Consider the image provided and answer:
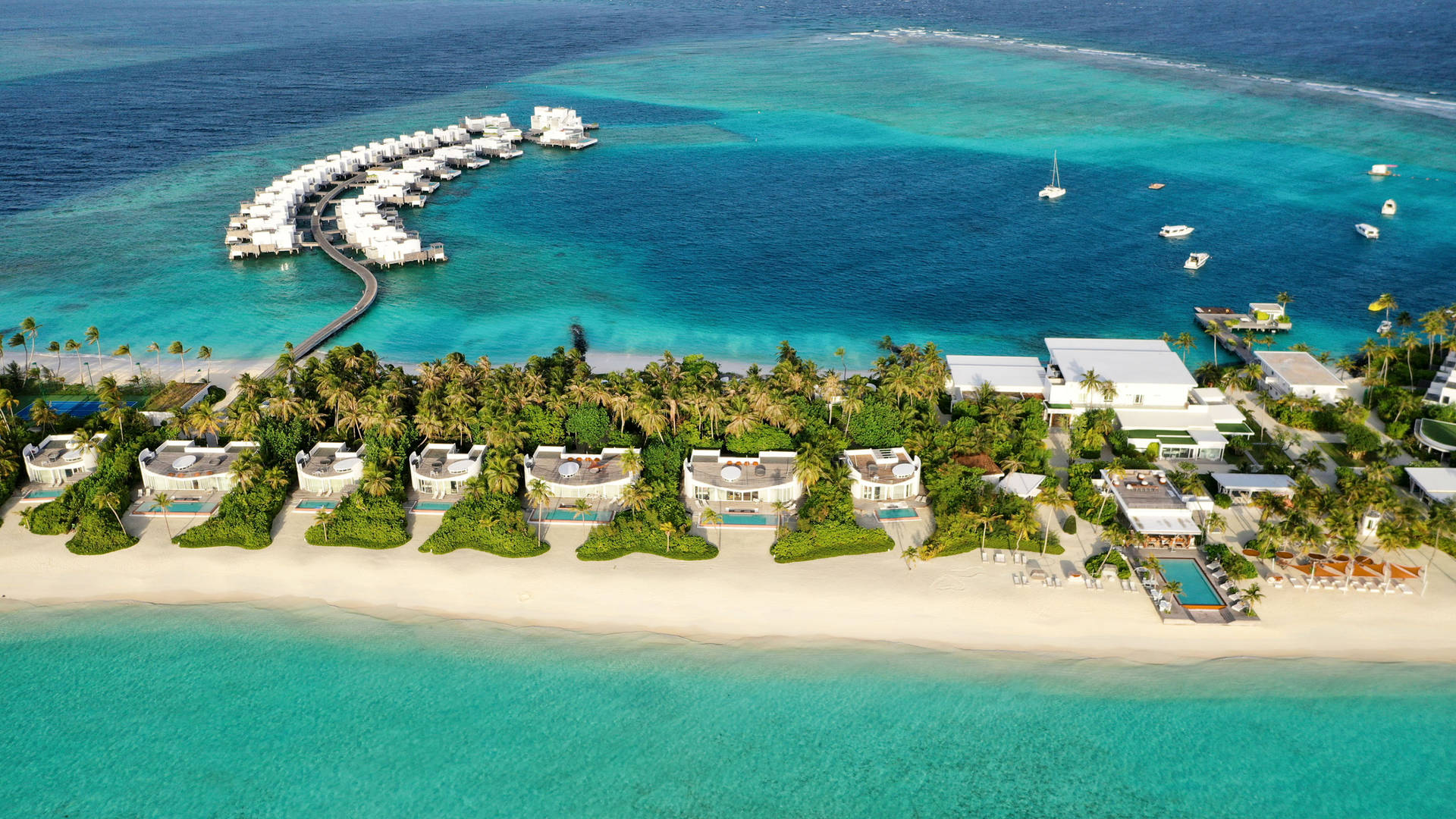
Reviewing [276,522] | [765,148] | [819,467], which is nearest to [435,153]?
[765,148]

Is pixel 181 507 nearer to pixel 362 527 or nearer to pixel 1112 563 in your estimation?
pixel 362 527

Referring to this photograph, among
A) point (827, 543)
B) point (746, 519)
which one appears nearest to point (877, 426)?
point (746, 519)

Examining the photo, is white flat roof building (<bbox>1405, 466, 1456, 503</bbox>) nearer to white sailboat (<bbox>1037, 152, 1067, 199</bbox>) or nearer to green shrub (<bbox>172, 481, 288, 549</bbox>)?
green shrub (<bbox>172, 481, 288, 549</bbox>)

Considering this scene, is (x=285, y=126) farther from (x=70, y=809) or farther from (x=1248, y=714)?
(x=1248, y=714)

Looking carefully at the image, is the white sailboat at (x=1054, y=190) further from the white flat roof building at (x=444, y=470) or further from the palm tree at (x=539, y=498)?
the palm tree at (x=539, y=498)

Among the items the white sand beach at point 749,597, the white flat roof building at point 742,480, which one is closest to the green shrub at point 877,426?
the white flat roof building at point 742,480
